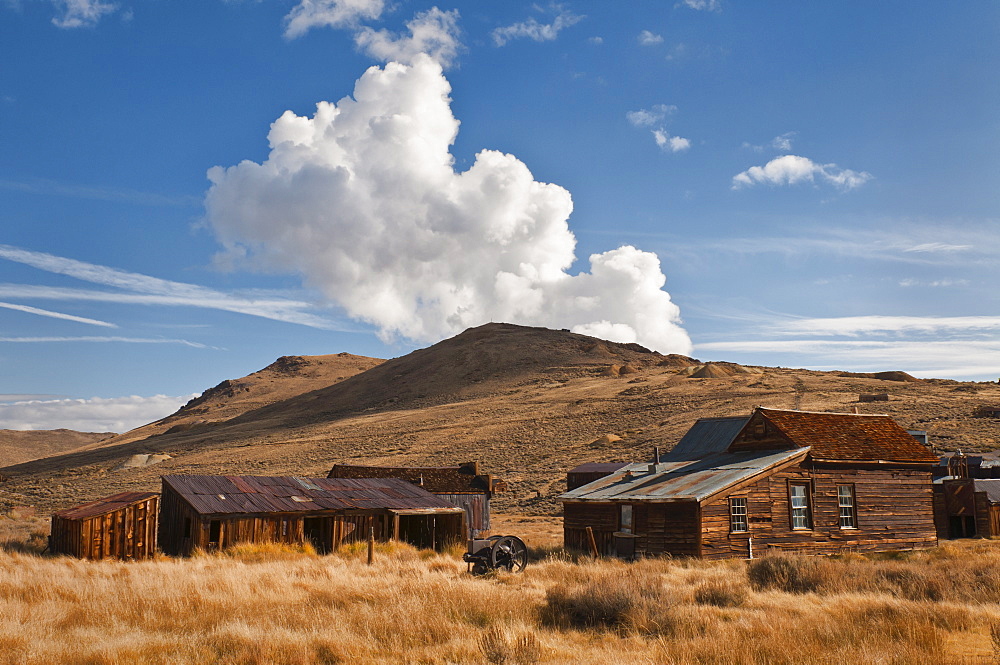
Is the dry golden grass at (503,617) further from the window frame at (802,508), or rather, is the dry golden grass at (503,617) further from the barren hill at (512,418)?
the barren hill at (512,418)

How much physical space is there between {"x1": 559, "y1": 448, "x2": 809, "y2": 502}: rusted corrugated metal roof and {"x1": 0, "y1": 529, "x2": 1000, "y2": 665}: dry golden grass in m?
4.65

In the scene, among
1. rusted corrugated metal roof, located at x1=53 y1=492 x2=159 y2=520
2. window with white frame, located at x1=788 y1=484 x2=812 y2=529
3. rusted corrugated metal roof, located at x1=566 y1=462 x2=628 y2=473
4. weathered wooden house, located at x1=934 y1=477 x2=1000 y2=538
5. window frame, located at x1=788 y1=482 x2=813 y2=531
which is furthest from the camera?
rusted corrugated metal roof, located at x1=566 y1=462 x2=628 y2=473

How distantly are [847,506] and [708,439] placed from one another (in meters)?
6.61

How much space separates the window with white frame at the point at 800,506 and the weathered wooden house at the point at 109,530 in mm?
19272

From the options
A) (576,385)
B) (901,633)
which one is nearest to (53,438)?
(576,385)

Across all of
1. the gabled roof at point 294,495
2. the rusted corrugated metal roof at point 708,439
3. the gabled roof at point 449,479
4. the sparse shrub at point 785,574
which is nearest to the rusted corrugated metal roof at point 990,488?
the rusted corrugated metal roof at point 708,439

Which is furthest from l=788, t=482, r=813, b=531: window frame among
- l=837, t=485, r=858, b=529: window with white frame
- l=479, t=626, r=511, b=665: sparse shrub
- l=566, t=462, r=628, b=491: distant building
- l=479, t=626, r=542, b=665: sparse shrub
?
l=566, t=462, r=628, b=491: distant building

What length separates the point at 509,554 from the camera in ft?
58.8

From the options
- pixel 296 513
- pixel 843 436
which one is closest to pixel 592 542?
pixel 843 436

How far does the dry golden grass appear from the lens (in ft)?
29.1

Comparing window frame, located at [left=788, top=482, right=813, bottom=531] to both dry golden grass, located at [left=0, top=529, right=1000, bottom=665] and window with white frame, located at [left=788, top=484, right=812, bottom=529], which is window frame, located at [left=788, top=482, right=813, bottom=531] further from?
dry golden grass, located at [left=0, top=529, right=1000, bottom=665]

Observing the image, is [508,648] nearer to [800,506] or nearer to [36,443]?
[800,506]

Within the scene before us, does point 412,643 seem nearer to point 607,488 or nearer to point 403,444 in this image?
point 607,488

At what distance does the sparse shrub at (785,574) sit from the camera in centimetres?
1368
